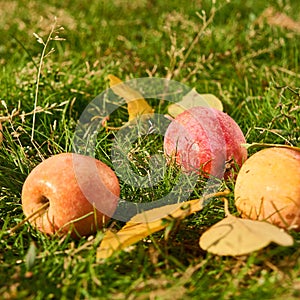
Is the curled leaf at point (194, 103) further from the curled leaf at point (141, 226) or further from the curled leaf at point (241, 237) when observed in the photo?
the curled leaf at point (241, 237)

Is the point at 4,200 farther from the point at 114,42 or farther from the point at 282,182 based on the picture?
the point at 114,42

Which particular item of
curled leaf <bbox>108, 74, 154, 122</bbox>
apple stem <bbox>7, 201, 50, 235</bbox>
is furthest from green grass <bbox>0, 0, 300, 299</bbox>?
curled leaf <bbox>108, 74, 154, 122</bbox>

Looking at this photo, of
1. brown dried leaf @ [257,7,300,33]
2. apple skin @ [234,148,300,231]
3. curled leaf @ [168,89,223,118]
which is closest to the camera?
apple skin @ [234,148,300,231]

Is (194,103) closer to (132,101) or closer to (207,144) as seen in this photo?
(132,101)

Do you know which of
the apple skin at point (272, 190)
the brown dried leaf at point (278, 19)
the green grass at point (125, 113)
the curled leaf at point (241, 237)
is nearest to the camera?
the curled leaf at point (241, 237)

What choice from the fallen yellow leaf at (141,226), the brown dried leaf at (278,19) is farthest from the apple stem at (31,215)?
the brown dried leaf at (278,19)

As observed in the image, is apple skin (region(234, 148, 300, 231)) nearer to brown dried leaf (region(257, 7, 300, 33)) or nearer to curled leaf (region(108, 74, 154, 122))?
curled leaf (region(108, 74, 154, 122))

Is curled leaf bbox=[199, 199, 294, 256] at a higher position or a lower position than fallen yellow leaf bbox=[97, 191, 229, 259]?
higher
